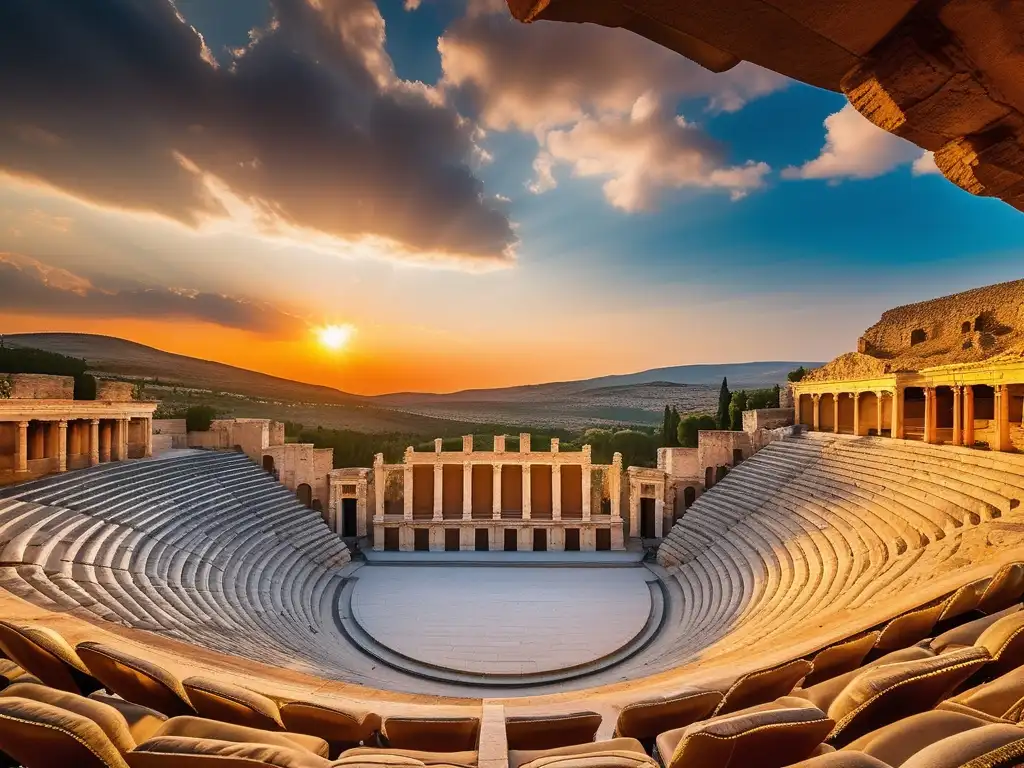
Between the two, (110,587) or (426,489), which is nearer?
(110,587)

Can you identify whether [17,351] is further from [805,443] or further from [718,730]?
[805,443]

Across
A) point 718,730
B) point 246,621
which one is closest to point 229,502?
point 246,621

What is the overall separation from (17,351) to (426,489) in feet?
91.3

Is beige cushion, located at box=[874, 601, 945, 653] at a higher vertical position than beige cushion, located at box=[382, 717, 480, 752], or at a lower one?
higher

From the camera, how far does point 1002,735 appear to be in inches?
73.0

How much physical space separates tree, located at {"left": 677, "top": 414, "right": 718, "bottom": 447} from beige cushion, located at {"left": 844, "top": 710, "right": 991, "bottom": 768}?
30.8 metres

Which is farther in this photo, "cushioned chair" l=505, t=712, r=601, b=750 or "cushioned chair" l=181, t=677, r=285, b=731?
"cushioned chair" l=505, t=712, r=601, b=750

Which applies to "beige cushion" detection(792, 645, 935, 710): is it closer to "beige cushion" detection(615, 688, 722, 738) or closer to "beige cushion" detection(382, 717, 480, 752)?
"beige cushion" detection(615, 688, 722, 738)

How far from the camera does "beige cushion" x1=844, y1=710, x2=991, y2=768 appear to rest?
2.36 meters

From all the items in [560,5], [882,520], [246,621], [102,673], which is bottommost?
[246,621]

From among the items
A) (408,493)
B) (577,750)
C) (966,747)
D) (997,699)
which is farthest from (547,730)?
(408,493)

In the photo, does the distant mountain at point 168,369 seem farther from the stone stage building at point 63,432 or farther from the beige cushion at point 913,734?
the beige cushion at point 913,734

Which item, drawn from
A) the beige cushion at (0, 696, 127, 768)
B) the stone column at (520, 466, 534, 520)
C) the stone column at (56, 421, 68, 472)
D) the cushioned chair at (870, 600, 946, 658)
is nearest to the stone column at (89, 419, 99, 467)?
the stone column at (56, 421, 68, 472)

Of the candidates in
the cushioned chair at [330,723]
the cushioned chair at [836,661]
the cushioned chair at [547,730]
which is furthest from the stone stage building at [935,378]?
the cushioned chair at [330,723]
